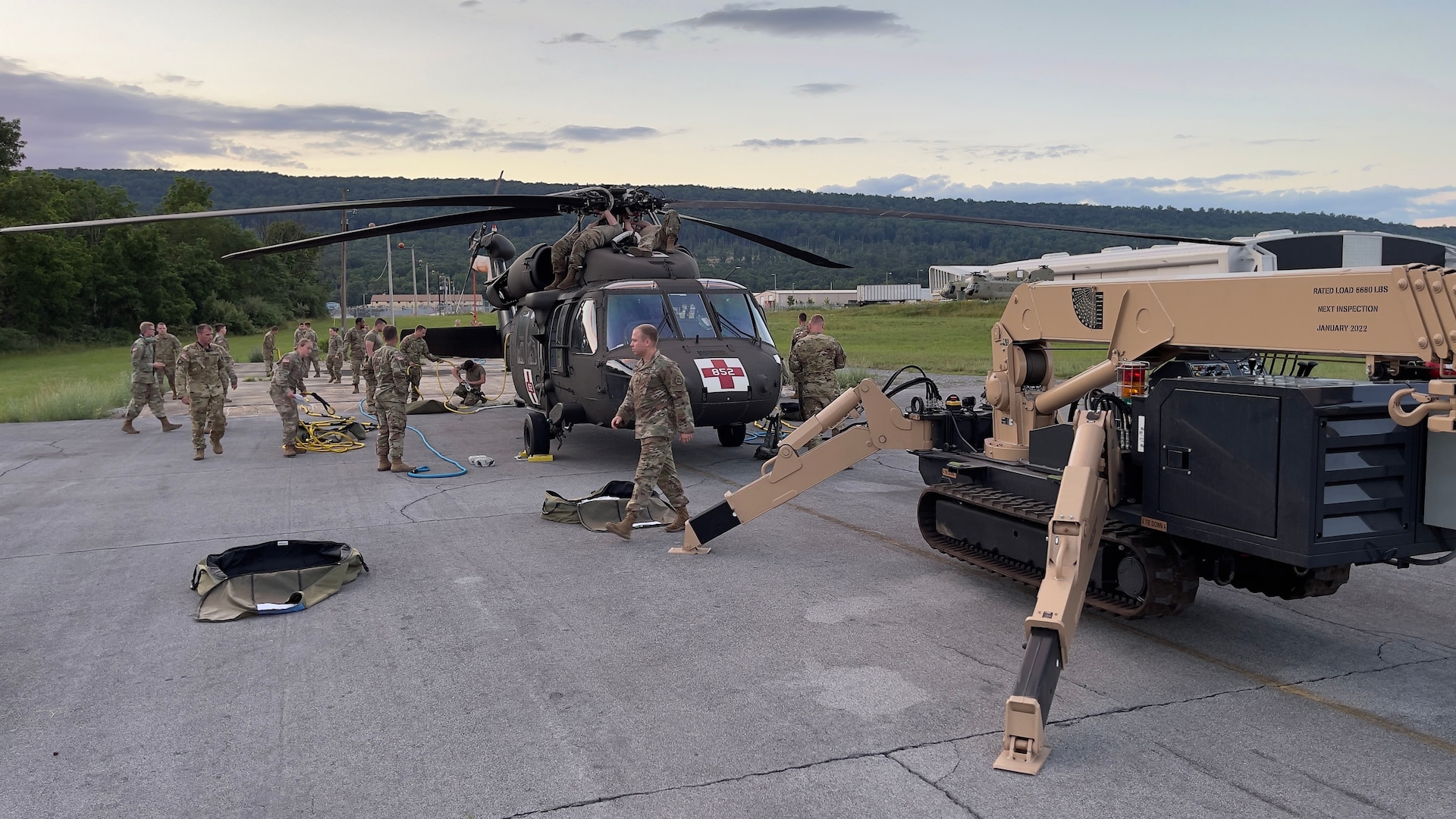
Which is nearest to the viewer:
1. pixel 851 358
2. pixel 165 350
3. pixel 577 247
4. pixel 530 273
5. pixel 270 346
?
pixel 577 247

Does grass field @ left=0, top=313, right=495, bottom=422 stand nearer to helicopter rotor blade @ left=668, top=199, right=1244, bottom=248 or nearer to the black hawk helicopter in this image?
the black hawk helicopter

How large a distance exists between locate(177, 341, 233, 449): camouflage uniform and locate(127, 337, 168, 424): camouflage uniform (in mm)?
3043

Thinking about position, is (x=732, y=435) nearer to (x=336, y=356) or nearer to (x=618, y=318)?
(x=618, y=318)

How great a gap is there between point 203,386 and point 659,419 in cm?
791

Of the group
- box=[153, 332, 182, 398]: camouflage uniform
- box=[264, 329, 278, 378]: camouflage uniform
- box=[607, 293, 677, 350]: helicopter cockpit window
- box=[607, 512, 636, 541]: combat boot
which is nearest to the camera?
box=[607, 512, 636, 541]: combat boot

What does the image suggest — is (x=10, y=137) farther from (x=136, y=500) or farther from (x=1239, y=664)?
(x=1239, y=664)

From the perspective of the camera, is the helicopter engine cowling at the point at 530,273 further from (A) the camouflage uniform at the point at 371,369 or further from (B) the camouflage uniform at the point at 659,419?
(B) the camouflage uniform at the point at 659,419

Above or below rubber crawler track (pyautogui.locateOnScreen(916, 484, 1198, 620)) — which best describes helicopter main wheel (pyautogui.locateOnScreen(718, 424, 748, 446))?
below

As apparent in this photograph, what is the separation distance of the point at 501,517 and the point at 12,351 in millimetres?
52476

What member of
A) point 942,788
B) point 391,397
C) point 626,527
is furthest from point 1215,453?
point 391,397

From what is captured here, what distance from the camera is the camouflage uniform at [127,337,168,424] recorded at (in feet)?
53.0

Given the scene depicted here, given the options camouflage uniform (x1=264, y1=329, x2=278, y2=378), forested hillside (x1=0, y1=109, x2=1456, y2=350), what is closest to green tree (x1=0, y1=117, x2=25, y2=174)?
forested hillside (x1=0, y1=109, x2=1456, y2=350)

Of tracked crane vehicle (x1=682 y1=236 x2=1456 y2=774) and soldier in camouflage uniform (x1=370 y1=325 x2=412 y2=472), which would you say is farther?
soldier in camouflage uniform (x1=370 y1=325 x2=412 y2=472)

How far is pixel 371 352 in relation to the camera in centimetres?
2025
